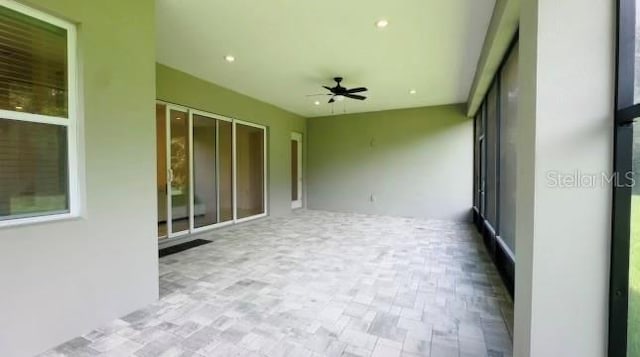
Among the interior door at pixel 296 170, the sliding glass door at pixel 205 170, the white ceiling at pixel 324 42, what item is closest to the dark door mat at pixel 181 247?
the sliding glass door at pixel 205 170

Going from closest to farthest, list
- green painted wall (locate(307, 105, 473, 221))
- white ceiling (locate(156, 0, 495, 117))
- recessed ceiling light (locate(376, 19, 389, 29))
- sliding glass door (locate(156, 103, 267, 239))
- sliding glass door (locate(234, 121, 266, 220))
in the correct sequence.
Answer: white ceiling (locate(156, 0, 495, 117)) < recessed ceiling light (locate(376, 19, 389, 29)) < sliding glass door (locate(156, 103, 267, 239)) < sliding glass door (locate(234, 121, 266, 220)) < green painted wall (locate(307, 105, 473, 221))

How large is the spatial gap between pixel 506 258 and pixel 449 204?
413 cm

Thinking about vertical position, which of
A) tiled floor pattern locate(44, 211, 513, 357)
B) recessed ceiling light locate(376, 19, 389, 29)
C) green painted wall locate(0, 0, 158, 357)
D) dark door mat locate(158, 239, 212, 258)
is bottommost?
tiled floor pattern locate(44, 211, 513, 357)

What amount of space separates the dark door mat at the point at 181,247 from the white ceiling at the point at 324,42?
283 cm

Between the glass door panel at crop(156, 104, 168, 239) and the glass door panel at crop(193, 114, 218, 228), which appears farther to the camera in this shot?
the glass door panel at crop(193, 114, 218, 228)

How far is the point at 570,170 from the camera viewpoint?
1.35m

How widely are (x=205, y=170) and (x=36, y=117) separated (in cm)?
360

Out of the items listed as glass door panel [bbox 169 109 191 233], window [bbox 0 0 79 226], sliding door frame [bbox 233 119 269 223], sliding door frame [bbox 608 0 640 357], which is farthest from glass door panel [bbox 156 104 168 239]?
sliding door frame [bbox 608 0 640 357]

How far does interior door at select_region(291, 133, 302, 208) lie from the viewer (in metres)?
8.52

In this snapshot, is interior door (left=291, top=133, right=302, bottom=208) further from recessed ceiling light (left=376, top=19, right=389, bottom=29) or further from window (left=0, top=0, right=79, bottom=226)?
window (left=0, top=0, right=79, bottom=226)

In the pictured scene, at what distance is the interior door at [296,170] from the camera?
852 centimetres

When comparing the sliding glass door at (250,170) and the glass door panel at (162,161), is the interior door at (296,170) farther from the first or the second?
the glass door panel at (162,161)

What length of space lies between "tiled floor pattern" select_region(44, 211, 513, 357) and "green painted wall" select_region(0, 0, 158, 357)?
192 millimetres

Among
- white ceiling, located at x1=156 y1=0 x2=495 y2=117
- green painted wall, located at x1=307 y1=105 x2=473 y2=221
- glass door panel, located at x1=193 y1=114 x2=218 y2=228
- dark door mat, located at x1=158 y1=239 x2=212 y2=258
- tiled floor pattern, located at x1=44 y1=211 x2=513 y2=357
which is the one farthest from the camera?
green painted wall, located at x1=307 y1=105 x2=473 y2=221
